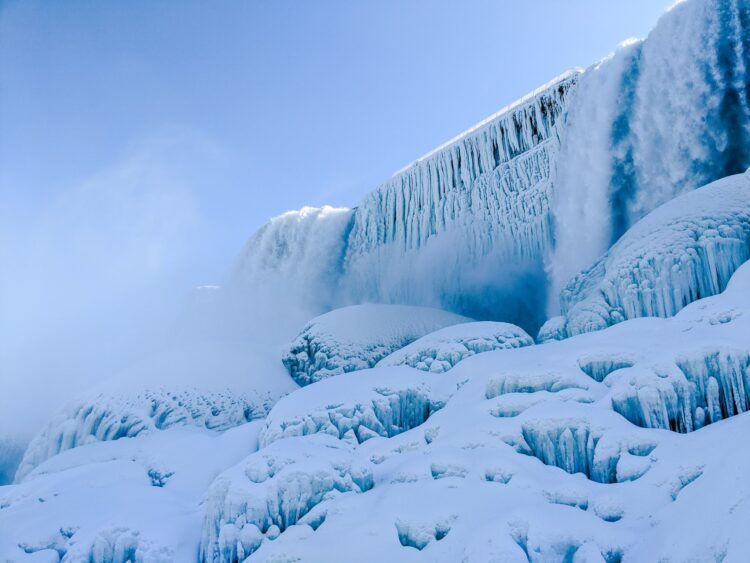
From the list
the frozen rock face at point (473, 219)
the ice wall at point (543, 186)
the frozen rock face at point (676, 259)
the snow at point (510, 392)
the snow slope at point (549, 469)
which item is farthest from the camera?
the frozen rock face at point (473, 219)

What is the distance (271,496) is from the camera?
13.7 ft

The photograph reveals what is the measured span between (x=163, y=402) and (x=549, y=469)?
7.34m

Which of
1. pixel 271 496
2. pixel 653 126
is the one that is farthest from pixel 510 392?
pixel 653 126

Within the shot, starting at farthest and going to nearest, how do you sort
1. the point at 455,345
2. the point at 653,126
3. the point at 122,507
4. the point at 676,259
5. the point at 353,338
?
the point at 353,338 < the point at 653,126 < the point at 455,345 < the point at 676,259 < the point at 122,507

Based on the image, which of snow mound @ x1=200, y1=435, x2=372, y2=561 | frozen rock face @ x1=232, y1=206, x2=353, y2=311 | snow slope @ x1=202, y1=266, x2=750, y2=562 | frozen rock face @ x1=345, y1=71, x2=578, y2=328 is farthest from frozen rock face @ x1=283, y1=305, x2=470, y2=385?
snow mound @ x1=200, y1=435, x2=372, y2=561

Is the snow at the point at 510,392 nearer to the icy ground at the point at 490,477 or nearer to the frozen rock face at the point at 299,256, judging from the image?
the icy ground at the point at 490,477

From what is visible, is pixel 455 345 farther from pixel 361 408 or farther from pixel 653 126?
pixel 653 126

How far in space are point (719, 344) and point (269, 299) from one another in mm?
16182

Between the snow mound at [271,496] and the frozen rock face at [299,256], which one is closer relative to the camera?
the snow mound at [271,496]

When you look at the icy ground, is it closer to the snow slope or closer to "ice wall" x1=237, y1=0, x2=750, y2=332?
the snow slope

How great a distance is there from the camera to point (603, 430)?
4.02 meters

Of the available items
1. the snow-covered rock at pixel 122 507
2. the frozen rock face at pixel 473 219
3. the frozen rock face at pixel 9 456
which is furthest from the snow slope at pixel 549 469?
the frozen rock face at pixel 9 456

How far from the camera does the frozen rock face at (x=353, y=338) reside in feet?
36.6

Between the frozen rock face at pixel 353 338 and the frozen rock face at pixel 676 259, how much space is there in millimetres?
4075
